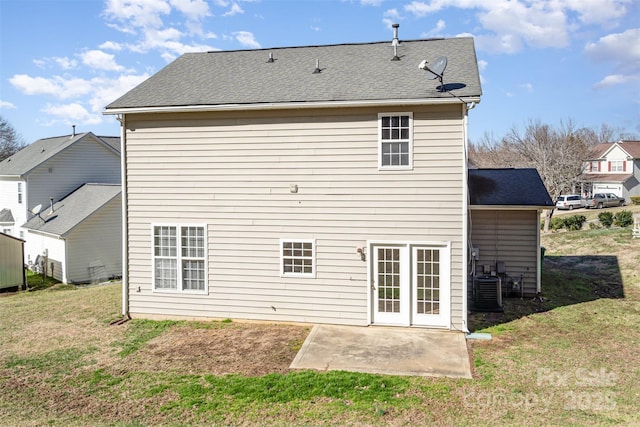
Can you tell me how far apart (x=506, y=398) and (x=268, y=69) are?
9.73 metres

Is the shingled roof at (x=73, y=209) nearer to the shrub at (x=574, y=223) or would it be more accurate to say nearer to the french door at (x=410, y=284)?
the french door at (x=410, y=284)

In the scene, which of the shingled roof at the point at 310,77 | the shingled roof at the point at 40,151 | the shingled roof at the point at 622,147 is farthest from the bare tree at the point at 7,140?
the shingled roof at the point at 622,147

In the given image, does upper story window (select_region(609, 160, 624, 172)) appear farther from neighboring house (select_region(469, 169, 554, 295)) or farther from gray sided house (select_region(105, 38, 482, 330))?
gray sided house (select_region(105, 38, 482, 330))

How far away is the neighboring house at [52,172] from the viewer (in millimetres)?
25984

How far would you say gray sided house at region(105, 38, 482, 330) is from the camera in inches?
410

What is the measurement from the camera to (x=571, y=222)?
27.3 m

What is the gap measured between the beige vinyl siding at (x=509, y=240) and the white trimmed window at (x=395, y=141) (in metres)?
3.83

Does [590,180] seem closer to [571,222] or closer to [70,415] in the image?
[571,222]

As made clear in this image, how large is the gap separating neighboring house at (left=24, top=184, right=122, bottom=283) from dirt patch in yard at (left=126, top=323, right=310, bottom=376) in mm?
12890

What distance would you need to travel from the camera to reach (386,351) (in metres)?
9.23

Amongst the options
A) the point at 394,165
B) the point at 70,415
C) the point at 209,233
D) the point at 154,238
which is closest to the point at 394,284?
the point at 394,165

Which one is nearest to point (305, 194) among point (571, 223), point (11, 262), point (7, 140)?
point (11, 262)

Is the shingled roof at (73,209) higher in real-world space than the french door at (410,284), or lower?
higher

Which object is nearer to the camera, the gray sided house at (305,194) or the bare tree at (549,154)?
the gray sided house at (305,194)
